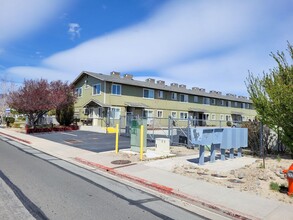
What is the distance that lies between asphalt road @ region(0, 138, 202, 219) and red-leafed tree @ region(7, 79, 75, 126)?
19.9 metres

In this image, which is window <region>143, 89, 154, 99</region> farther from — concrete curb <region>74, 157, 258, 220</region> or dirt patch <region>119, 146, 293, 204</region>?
dirt patch <region>119, 146, 293, 204</region>

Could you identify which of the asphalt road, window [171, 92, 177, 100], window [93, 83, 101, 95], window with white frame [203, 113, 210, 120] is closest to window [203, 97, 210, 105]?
window with white frame [203, 113, 210, 120]

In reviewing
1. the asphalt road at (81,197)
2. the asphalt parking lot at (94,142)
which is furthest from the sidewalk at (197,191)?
the asphalt parking lot at (94,142)

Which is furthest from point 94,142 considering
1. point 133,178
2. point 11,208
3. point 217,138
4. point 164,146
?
point 11,208

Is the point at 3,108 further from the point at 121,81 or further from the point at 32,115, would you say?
the point at 121,81

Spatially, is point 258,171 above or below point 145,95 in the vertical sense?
below

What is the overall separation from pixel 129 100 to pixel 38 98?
39.0ft

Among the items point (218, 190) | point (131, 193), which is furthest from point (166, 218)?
point (218, 190)

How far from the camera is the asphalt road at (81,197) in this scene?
5875 mm

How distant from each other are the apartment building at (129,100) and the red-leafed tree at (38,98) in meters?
4.27

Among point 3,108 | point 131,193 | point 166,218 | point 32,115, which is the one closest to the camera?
point 166,218

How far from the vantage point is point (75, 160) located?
13.2 m

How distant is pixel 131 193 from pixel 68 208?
2.03 meters

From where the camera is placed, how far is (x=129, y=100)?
36.9 m
